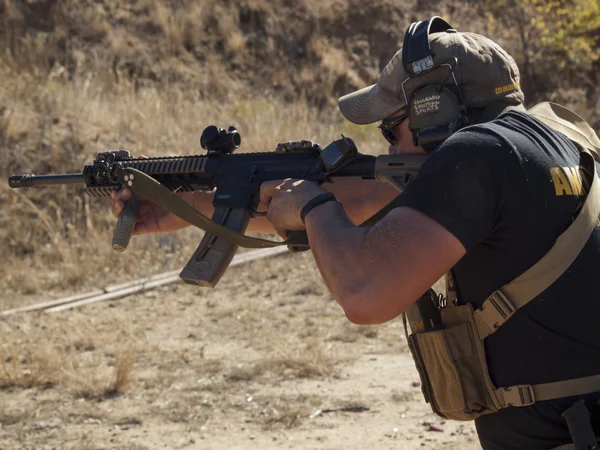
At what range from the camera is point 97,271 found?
7.42 metres

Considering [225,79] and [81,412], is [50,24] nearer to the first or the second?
[225,79]

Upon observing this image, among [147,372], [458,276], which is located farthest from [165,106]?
[458,276]

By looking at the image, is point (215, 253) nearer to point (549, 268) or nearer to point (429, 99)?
point (429, 99)

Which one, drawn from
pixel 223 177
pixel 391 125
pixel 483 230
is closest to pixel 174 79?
pixel 223 177

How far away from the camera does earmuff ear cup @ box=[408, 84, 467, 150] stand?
2350 millimetres

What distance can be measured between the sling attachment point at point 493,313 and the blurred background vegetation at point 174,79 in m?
5.47

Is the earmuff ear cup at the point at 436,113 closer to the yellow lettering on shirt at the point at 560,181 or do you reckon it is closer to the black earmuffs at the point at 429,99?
the black earmuffs at the point at 429,99

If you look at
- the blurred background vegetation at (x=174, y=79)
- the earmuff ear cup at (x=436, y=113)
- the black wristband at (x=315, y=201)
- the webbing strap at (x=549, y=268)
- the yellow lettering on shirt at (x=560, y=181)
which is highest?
the blurred background vegetation at (x=174, y=79)

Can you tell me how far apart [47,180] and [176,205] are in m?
0.96

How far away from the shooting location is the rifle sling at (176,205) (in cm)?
306

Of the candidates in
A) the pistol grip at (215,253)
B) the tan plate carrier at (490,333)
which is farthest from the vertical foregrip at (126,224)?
the tan plate carrier at (490,333)

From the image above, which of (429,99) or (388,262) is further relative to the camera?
(429,99)

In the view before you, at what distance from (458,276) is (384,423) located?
2.39m

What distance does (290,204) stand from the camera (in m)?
2.55
